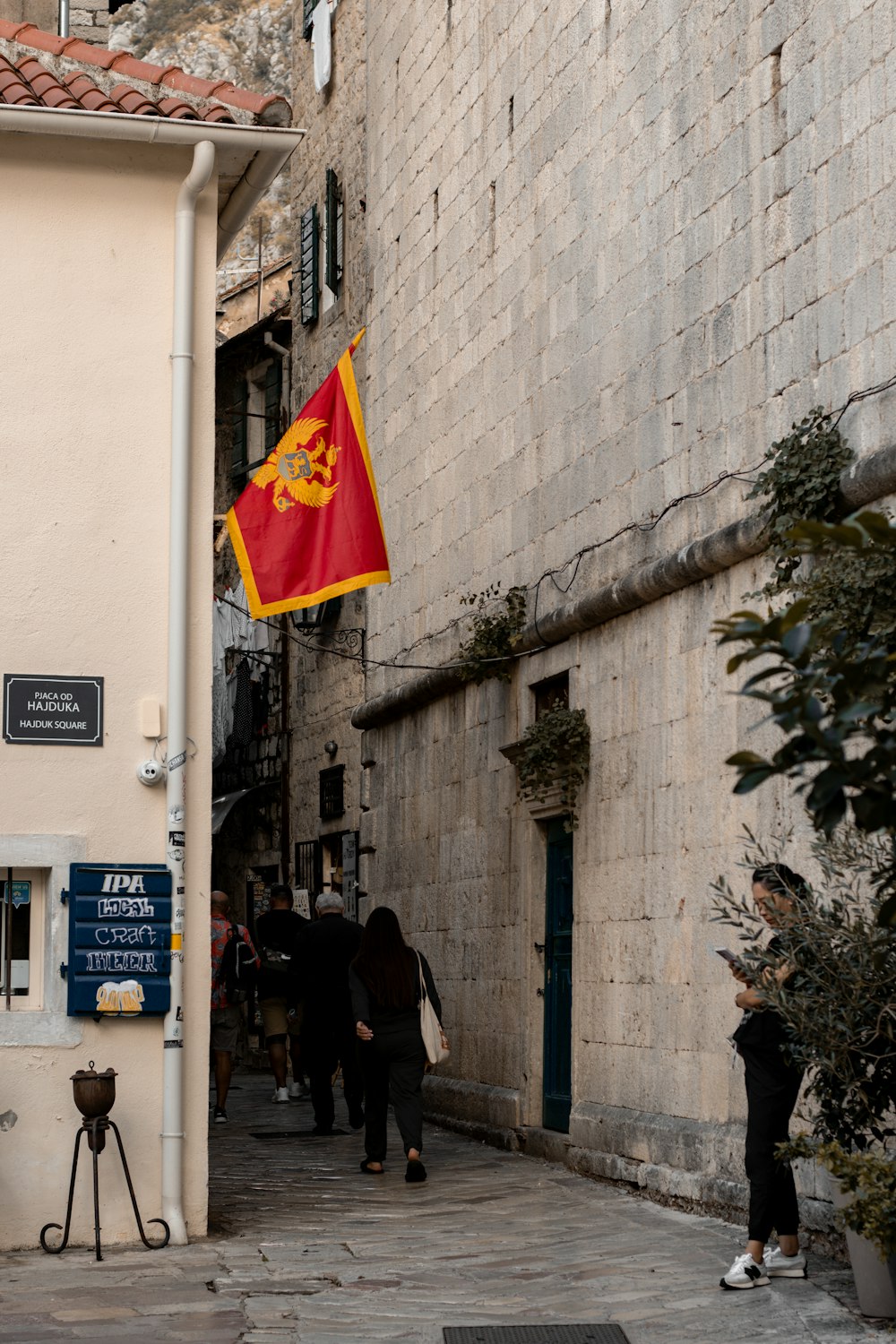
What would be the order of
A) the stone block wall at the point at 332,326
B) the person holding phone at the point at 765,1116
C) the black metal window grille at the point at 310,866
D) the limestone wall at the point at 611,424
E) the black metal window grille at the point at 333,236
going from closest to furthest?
the person holding phone at the point at 765,1116 < the limestone wall at the point at 611,424 < the stone block wall at the point at 332,326 < the black metal window grille at the point at 333,236 < the black metal window grille at the point at 310,866

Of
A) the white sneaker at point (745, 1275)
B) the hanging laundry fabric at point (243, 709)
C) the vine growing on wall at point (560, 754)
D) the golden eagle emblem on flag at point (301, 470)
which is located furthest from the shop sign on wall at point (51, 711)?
the hanging laundry fabric at point (243, 709)

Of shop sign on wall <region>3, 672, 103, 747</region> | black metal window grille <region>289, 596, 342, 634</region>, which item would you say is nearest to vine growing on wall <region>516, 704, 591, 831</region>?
shop sign on wall <region>3, 672, 103, 747</region>

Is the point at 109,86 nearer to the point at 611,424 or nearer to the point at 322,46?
the point at 611,424

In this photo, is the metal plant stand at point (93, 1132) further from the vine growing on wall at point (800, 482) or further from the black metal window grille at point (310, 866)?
the black metal window grille at point (310, 866)

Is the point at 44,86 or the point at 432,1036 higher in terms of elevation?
the point at 44,86

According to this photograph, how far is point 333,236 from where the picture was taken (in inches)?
766

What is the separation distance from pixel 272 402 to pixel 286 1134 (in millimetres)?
11520

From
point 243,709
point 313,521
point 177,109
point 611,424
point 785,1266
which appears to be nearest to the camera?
point 785,1266

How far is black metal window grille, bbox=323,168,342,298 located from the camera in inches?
764

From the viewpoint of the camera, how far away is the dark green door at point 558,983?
40.2ft

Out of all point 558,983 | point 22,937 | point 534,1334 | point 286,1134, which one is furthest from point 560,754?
point 534,1334

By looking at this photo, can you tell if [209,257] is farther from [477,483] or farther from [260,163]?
[477,483]

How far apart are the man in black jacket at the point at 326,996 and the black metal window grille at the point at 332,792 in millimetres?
5642

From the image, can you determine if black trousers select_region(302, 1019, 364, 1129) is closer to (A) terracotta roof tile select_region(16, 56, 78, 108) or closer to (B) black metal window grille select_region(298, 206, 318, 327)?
(A) terracotta roof tile select_region(16, 56, 78, 108)
